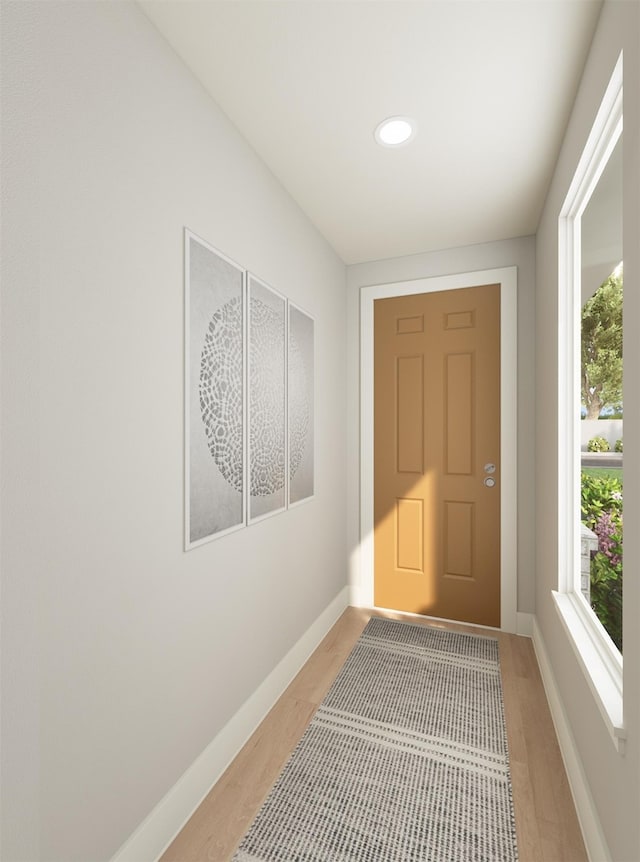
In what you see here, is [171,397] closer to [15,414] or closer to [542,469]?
[15,414]

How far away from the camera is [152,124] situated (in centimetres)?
130

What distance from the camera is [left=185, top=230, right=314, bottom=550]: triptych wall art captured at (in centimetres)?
149

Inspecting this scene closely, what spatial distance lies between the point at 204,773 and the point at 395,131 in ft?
8.44

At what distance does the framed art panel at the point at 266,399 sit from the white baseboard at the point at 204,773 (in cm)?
80

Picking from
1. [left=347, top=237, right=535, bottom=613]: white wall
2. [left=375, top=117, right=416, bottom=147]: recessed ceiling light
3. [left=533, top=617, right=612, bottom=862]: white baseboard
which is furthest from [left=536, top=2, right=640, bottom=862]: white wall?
[left=347, top=237, right=535, bottom=613]: white wall

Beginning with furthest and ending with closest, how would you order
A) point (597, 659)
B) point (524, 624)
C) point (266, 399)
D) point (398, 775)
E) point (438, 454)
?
point (438, 454) < point (524, 624) < point (266, 399) < point (398, 775) < point (597, 659)

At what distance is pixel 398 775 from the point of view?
64.7 inches

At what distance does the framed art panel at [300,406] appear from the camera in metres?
2.27

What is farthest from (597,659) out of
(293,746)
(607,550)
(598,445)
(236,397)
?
(236,397)

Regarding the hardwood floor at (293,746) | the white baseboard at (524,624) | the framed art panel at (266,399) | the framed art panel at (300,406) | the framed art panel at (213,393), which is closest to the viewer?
the hardwood floor at (293,746)

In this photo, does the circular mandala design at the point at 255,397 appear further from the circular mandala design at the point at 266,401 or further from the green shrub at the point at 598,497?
the green shrub at the point at 598,497

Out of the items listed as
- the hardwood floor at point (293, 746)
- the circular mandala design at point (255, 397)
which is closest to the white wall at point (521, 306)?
the hardwood floor at point (293, 746)

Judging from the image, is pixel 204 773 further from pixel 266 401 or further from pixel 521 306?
pixel 521 306

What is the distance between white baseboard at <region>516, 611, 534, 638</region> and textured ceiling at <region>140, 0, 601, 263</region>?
8.00 ft
